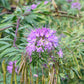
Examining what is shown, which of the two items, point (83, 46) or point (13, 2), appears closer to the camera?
point (83, 46)

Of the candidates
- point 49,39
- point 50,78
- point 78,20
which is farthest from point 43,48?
point 78,20

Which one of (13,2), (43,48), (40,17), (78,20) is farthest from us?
(13,2)

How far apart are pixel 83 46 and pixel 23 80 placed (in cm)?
68

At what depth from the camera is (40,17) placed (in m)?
1.49

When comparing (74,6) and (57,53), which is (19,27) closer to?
(57,53)

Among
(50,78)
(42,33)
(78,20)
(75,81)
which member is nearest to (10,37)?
(42,33)

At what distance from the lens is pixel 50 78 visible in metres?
0.89

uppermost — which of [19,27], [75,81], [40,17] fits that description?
Answer: [40,17]

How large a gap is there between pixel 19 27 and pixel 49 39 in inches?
18.4

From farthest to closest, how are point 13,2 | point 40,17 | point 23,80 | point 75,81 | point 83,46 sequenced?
point 13,2, point 75,81, point 40,17, point 83,46, point 23,80

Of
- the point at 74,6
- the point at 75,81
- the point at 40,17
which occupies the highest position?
the point at 74,6

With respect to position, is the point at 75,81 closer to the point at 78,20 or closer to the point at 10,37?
the point at 78,20

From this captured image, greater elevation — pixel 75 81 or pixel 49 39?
pixel 49 39

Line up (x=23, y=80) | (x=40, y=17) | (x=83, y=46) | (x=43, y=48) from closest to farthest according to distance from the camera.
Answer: (x=23, y=80)
(x=43, y=48)
(x=83, y=46)
(x=40, y=17)
